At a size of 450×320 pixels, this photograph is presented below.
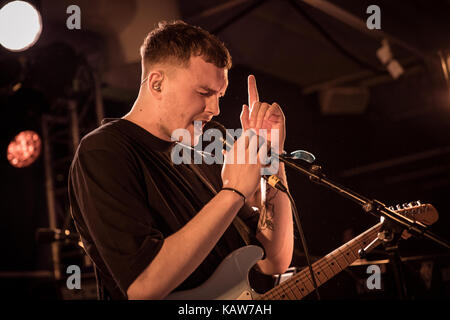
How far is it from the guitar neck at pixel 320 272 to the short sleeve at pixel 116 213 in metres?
0.54

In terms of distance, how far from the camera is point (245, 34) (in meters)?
5.50

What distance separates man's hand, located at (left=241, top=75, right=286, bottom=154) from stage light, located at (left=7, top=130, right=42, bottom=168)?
2882mm

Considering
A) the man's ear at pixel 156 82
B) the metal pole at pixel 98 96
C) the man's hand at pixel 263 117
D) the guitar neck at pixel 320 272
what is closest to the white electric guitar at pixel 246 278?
the guitar neck at pixel 320 272

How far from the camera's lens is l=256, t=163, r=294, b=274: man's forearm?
2.03 m

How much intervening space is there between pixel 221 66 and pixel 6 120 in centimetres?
289

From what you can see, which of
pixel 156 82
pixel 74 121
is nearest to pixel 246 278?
pixel 156 82

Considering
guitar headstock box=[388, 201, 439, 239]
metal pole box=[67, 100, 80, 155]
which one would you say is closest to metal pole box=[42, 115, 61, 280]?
metal pole box=[67, 100, 80, 155]

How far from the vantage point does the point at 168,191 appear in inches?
69.1

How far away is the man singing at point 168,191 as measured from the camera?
149 cm

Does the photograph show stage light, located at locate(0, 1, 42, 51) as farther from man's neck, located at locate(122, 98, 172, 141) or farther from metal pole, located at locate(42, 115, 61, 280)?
man's neck, located at locate(122, 98, 172, 141)

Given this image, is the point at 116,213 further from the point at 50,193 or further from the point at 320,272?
the point at 50,193

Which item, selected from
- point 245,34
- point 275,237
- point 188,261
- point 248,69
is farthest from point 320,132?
point 188,261

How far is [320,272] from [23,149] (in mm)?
3116

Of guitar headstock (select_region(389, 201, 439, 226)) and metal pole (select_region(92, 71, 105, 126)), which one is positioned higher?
metal pole (select_region(92, 71, 105, 126))
